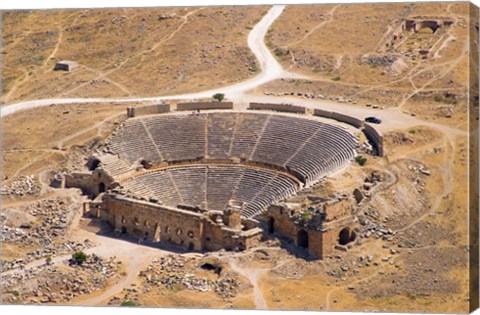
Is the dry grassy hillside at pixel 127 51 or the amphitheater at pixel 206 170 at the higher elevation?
the dry grassy hillside at pixel 127 51

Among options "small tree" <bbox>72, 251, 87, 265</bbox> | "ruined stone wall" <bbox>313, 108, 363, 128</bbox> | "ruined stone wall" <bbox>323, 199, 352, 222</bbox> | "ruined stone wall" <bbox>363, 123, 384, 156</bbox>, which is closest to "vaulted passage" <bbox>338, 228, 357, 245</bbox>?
A: "ruined stone wall" <bbox>323, 199, 352, 222</bbox>

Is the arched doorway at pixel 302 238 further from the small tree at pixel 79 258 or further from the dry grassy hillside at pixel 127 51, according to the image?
the dry grassy hillside at pixel 127 51

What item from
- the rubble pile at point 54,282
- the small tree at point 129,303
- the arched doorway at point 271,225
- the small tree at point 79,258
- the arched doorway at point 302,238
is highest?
the arched doorway at point 271,225

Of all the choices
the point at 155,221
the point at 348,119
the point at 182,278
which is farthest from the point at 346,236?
the point at 348,119

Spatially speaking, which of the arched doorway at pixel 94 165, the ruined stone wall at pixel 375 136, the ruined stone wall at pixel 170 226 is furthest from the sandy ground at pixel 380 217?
the arched doorway at pixel 94 165

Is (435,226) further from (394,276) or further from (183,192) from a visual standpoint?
(183,192)

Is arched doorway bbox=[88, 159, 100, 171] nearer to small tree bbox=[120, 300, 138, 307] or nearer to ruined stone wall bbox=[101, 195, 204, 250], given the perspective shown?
ruined stone wall bbox=[101, 195, 204, 250]

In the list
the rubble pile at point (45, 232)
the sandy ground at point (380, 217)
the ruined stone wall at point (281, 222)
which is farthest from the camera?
the rubble pile at point (45, 232)
